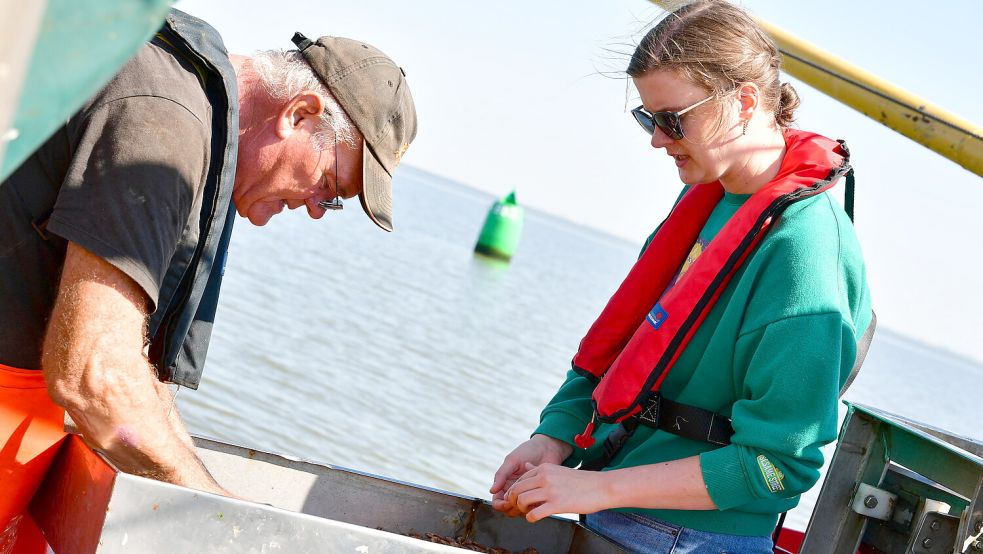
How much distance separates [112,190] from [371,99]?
914mm

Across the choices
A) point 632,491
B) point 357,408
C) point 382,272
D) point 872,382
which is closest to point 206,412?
point 357,408

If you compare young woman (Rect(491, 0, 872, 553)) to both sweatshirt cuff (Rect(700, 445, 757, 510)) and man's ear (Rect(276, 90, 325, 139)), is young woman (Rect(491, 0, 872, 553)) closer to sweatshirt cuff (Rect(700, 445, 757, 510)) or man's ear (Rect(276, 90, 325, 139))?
sweatshirt cuff (Rect(700, 445, 757, 510))

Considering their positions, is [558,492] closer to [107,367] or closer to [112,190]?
[107,367]

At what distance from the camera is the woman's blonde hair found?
2545 millimetres

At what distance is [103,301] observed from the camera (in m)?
1.97

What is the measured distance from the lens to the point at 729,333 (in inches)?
98.3

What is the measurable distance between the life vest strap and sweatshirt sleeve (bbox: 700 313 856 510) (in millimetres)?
114

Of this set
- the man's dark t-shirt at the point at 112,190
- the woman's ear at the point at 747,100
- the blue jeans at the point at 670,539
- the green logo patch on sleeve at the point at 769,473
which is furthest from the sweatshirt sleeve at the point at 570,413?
the man's dark t-shirt at the point at 112,190

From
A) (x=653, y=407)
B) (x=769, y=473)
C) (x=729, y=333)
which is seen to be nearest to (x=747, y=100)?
(x=729, y=333)

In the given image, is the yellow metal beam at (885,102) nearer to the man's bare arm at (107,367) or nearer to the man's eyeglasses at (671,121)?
the man's eyeglasses at (671,121)

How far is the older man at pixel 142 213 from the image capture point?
1.96 m

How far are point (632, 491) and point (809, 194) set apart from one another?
88cm

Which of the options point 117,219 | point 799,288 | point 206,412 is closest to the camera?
point 117,219

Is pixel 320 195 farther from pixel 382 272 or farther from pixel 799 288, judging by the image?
pixel 382 272
